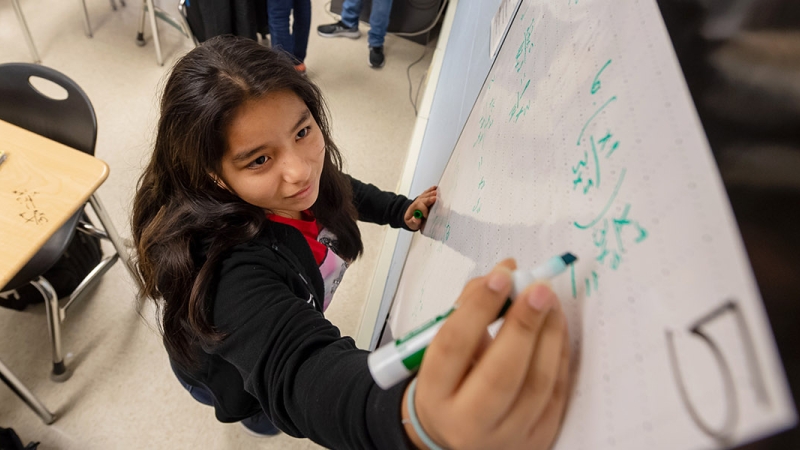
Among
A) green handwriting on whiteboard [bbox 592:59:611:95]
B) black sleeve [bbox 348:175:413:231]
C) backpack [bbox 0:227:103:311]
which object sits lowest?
backpack [bbox 0:227:103:311]

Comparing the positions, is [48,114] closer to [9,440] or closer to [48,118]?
[48,118]

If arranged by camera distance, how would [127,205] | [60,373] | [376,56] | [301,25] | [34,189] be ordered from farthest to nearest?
[376,56] < [301,25] < [127,205] < [60,373] < [34,189]

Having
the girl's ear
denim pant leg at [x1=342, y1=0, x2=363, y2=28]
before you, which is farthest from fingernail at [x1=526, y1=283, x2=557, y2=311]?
denim pant leg at [x1=342, y1=0, x2=363, y2=28]

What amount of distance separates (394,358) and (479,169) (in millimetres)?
348

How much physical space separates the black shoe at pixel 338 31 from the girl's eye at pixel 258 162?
7.91 ft

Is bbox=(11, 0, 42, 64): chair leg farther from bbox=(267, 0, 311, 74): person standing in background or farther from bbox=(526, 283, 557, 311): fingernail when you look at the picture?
bbox=(526, 283, 557, 311): fingernail

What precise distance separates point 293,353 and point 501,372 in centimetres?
33

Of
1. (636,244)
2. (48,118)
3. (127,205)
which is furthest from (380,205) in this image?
(127,205)

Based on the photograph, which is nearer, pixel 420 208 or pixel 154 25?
pixel 420 208

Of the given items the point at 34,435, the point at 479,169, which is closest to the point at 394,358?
the point at 479,169

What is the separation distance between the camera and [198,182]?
0.73 meters

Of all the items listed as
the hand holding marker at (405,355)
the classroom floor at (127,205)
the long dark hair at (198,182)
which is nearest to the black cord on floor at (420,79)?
the classroom floor at (127,205)

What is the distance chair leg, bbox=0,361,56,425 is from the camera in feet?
3.93

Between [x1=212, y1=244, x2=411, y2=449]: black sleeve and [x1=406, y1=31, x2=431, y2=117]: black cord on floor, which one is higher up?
[x1=212, y1=244, x2=411, y2=449]: black sleeve
